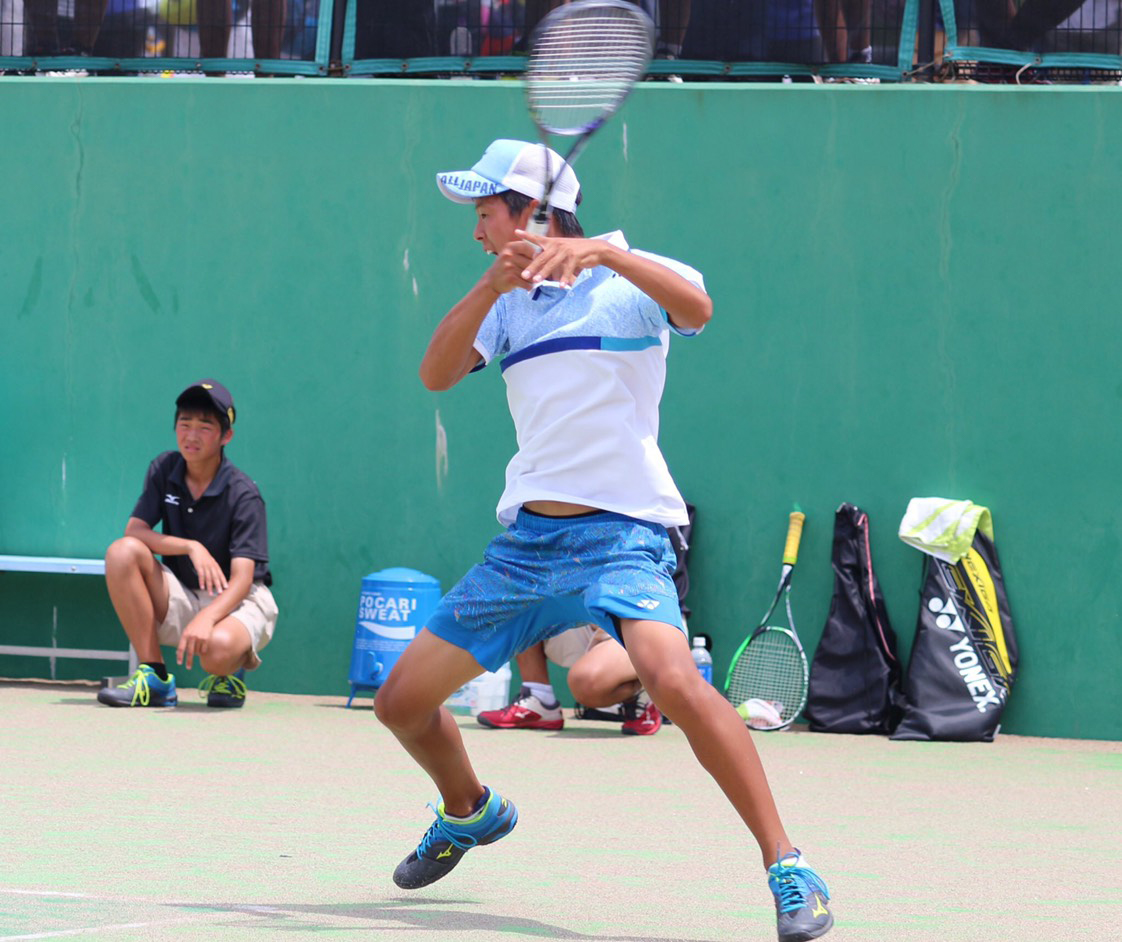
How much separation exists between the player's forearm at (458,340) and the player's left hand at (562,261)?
6.7 inches

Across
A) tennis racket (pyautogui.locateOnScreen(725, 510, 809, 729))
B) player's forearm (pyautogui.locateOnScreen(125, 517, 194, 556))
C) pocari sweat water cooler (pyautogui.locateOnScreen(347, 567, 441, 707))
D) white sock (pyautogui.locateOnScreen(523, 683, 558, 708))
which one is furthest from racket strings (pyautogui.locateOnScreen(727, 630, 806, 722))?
player's forearm (pyautogui.locateOnScreen(125, 517, 194, 556))

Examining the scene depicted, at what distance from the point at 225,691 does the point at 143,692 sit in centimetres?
36

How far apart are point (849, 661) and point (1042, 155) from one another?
2312 millimetres

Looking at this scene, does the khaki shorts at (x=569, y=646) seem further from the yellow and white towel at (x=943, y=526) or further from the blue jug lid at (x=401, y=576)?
the yellow and white towel at (x=943, y=526)

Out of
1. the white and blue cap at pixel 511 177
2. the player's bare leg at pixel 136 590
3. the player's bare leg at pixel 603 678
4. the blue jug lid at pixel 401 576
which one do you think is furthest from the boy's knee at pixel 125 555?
the white and blue cap at pixel 511 177

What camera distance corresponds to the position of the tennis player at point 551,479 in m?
3.60

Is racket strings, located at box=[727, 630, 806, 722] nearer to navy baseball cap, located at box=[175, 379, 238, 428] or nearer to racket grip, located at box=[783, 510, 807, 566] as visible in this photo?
racket grip, located at box=[783, 510, 807, 566]

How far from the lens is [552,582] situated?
3.69 meters

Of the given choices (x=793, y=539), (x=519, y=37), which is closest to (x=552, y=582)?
(x=793, y=539)

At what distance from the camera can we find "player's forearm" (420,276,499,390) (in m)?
3.56

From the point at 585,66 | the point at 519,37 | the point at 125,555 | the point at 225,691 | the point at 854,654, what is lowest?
the point at 225,691

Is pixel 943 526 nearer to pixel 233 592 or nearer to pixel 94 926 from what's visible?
pixel 233 592

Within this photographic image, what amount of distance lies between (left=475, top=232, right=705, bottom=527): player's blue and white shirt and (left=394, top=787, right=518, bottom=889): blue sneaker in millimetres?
670

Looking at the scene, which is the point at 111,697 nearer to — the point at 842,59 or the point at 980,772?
the point at 980,772
